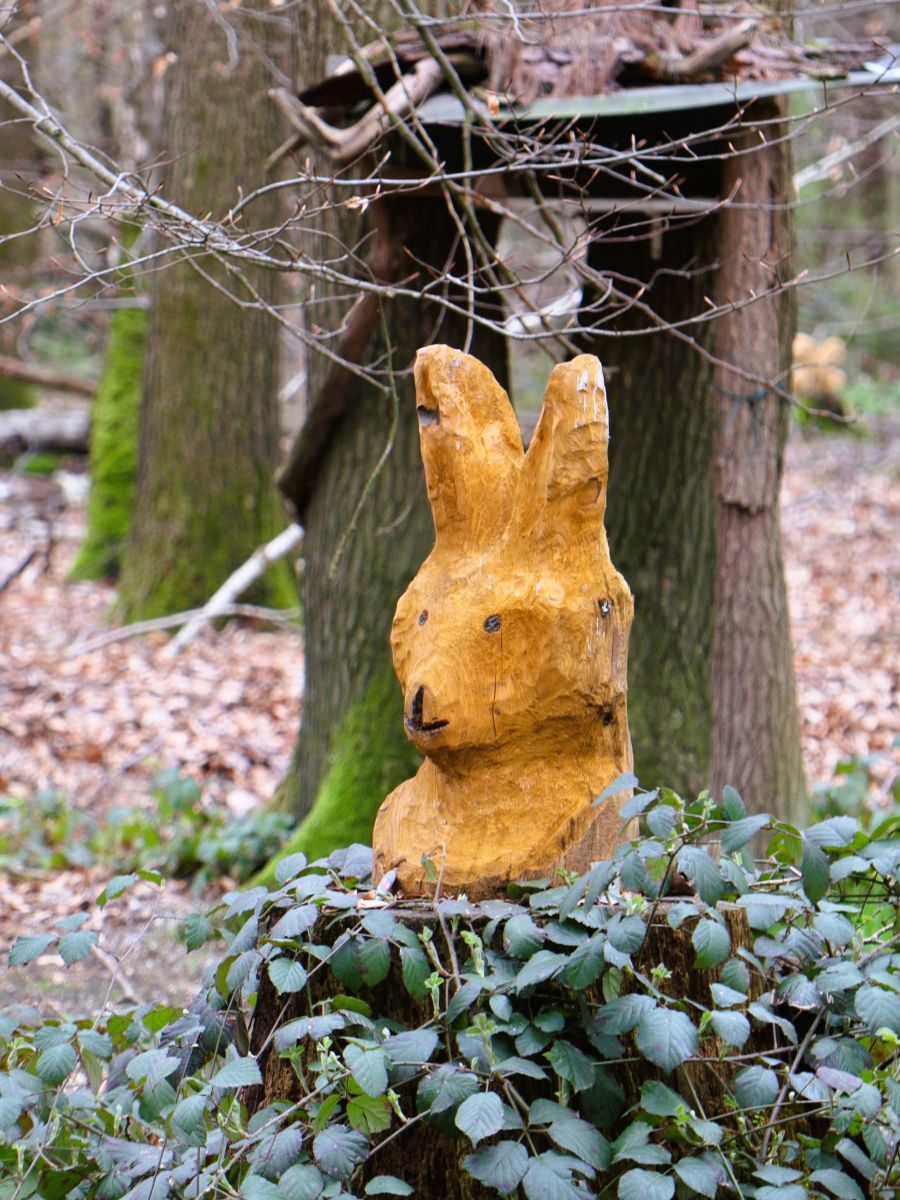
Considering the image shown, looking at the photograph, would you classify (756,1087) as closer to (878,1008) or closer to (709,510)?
(878,1008)

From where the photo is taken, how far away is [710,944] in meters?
2.51

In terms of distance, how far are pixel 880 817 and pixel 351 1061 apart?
3.84m

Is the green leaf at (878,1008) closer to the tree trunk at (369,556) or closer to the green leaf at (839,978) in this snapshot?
the green leaf at (839,978)

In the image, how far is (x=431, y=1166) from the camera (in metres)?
2.74

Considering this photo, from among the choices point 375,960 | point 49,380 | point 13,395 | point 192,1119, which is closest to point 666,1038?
point 375,960

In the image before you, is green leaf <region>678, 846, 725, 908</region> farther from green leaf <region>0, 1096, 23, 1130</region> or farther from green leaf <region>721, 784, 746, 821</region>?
green leaf <region>0, 1096, 23, 1130</region>

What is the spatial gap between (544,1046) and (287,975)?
1.93 feet

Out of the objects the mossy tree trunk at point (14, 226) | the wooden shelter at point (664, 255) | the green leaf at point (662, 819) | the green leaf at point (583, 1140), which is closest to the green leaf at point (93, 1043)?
the green leaf at point (583, 1140)

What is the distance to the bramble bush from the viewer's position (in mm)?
2463

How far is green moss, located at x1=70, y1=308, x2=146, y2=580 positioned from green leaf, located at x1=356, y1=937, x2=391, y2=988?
300 inches

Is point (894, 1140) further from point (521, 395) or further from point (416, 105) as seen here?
point (521, 395)

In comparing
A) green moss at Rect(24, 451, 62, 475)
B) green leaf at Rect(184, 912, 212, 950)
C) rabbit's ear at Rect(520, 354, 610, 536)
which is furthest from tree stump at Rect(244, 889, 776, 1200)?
green moss at Rect(24, 451, 62, 475)

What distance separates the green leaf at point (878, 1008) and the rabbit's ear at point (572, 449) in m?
1.23

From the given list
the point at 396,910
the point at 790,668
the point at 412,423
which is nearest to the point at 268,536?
the point at 412,423
